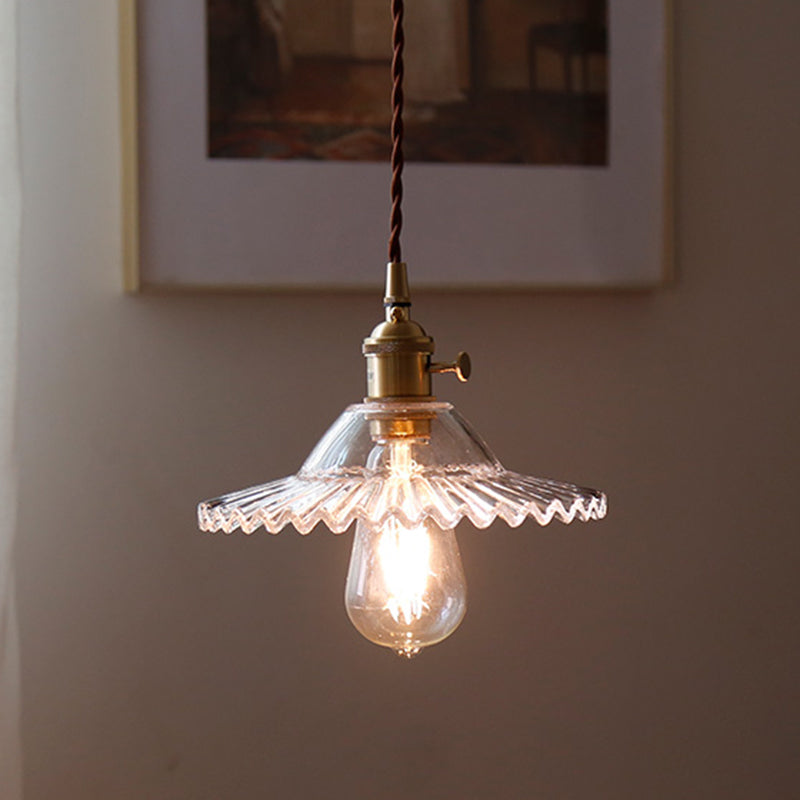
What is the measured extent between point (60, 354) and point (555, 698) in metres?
0.66

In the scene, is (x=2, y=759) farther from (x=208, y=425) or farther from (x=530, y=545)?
(x=530, y=545)

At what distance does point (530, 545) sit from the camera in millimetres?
1248

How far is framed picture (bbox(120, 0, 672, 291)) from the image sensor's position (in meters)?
1.16

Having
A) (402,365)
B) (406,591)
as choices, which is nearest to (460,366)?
(402,365)

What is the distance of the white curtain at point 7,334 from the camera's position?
116 centimetres

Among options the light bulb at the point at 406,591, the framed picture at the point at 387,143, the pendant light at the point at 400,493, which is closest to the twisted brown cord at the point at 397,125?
the pendant light at the point at 400,493

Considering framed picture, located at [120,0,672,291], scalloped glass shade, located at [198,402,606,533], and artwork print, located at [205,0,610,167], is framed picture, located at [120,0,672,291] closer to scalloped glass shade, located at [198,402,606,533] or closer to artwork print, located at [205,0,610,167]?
artwork print, located at [205,0,610,167]

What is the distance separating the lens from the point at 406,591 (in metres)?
0.67

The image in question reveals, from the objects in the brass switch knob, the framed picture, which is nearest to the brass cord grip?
the brass switch knob

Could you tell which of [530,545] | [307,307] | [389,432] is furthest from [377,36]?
[389,432]

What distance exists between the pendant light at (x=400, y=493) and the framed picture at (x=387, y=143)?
0.53 meters

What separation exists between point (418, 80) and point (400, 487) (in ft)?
2.37

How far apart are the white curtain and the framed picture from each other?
117 millimetres

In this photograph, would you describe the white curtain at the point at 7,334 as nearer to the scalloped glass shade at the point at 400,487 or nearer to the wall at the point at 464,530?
the wall at the point at 464,530
